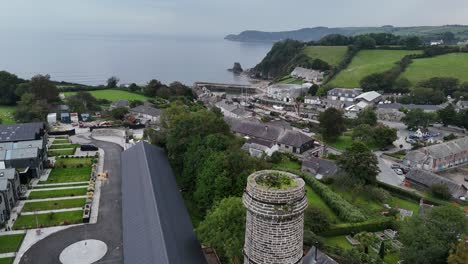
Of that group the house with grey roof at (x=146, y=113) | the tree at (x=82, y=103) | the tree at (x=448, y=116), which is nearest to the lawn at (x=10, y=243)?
the house with grey roof at (x=146, y=113)

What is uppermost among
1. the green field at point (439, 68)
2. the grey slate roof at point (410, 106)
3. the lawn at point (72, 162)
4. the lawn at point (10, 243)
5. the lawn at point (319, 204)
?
the green field at point (439, 68)

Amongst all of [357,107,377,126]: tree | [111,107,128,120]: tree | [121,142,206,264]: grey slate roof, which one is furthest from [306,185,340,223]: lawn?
[111,107,128,120]: tree

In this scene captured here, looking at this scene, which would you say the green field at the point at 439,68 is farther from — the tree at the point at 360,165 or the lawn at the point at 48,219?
the lawn at the point at 48,219

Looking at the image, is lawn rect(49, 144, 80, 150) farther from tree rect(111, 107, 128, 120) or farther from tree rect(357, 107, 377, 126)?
tree rect(357, 107, 377, 126)

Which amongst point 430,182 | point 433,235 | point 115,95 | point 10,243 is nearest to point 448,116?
point 430,182

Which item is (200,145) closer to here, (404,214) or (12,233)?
(12,233)

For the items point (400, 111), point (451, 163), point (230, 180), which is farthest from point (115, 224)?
point (400, 111)
